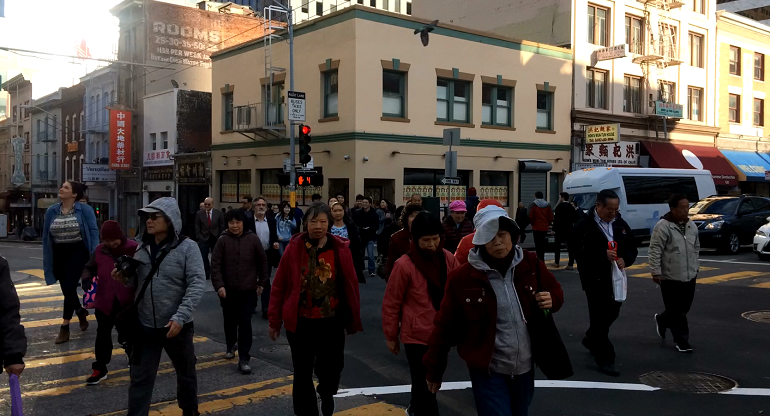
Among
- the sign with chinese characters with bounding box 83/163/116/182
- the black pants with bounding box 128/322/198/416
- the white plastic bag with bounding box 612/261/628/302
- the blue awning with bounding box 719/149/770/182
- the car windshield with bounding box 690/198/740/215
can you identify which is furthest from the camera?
the sign with chinese characters with bounding box 83/163/116/182

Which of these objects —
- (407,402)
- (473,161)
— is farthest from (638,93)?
(407,402)

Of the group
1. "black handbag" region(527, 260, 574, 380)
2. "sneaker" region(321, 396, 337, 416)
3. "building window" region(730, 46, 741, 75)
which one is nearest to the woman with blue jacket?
"sneaker" region(321, 396, 337, 416)

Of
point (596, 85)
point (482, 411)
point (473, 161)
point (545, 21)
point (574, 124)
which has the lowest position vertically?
point (482, 411)

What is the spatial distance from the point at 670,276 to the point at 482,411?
4863mm

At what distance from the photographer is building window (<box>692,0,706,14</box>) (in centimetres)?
3503

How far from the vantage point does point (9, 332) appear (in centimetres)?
386

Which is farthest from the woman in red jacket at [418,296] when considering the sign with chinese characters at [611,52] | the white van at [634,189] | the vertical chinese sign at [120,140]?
the vertical chinese sign at [120,140]

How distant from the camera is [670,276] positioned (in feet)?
25.7

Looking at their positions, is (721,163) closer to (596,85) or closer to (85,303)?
(596,85)

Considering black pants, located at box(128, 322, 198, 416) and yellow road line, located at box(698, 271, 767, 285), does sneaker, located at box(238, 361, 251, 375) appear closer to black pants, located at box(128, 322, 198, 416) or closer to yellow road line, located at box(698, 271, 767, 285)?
black pants, located at box(128, 322, 198, 416)

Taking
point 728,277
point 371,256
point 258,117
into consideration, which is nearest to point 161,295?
point 371,256

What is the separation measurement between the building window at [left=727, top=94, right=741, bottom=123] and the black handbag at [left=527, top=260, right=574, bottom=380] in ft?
129

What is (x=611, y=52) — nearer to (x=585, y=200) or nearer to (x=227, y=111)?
(x=585, y=200)

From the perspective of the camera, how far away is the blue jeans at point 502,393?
383cm
